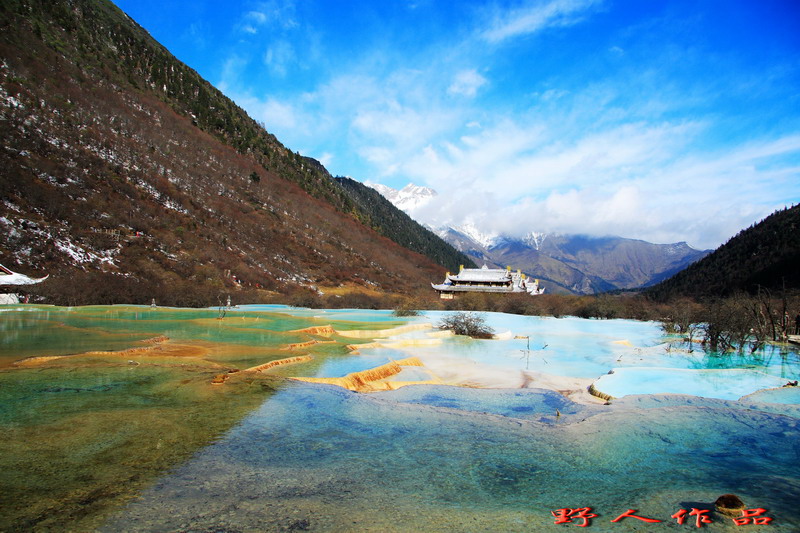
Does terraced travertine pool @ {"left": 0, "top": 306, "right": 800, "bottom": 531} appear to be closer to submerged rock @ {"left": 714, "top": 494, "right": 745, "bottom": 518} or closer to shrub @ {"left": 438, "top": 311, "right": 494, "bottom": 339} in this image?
submerged rock @ {"left": 714, "top": 494, "right": 745, "bottom": 518}

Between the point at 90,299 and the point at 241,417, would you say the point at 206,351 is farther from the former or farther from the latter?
the point at 90,299

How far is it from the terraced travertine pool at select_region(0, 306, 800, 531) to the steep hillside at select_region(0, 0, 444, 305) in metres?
19.4

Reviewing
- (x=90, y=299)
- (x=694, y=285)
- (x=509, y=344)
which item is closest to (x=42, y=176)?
(x=90, y=299)

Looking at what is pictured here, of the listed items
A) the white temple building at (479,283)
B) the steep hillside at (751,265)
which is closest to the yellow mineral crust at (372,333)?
the steep hillside at (751,265)

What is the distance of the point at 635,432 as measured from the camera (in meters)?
7.07

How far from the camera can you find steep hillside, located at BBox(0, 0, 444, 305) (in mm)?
29219

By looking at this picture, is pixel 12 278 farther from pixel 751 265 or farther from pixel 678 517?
pixel 751 265

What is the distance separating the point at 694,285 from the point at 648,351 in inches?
1484

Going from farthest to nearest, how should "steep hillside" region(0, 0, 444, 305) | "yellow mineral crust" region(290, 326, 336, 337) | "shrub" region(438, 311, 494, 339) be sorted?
"steep hillside" region(0, 0, 444, 305) < "shrub" region(438, 311, 494, 339) < "yellow mineral crust" region(290, 326, 336, 337)

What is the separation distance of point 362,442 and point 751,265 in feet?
170

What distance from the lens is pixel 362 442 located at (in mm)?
6254

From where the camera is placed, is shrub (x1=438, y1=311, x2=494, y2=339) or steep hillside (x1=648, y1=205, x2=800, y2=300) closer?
shrub (x1=438, y1=311, x2=494, y2=339)

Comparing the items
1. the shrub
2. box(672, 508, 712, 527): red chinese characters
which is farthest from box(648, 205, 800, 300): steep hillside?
box(672, 508, 712, 527): red chinese characters

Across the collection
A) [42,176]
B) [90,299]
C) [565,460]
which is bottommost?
[565,460]
